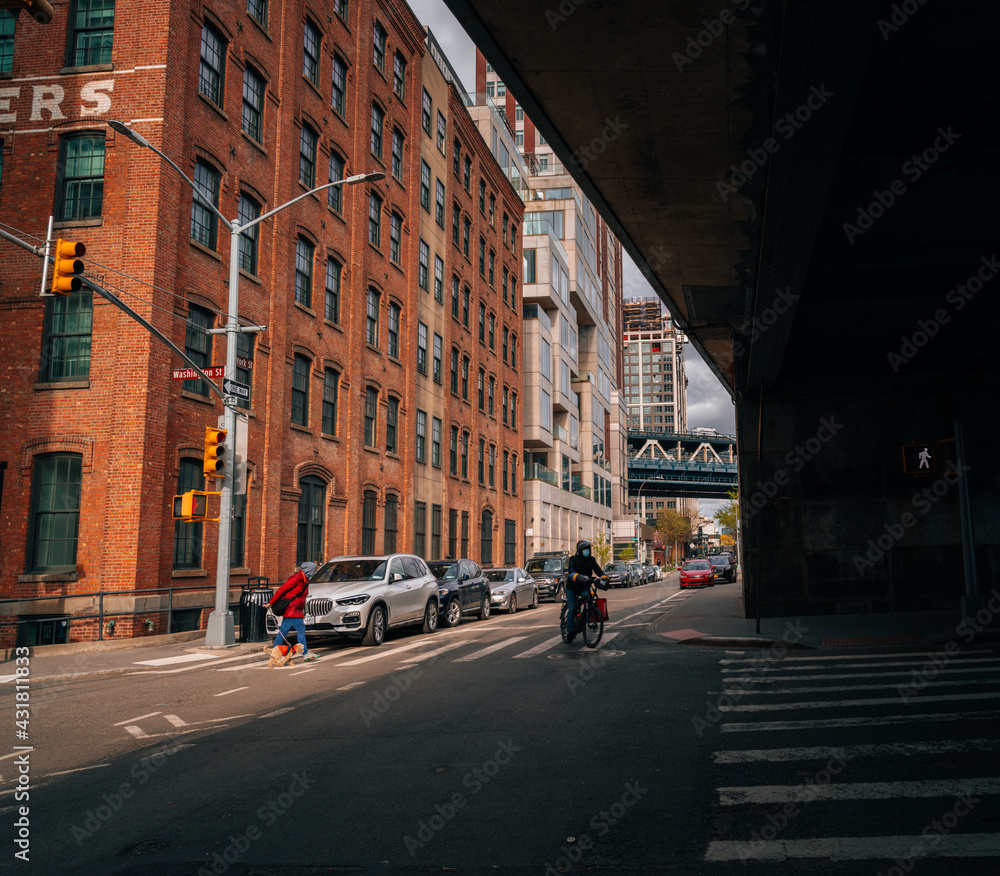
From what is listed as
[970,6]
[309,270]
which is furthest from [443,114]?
[970,6]

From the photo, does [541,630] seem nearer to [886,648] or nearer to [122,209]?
[886,648]

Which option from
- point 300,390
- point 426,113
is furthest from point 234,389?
point 426,113

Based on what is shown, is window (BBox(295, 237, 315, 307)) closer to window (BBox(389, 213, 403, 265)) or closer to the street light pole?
window (BBox(389, 213, 403, 265))

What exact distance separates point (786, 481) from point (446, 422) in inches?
919

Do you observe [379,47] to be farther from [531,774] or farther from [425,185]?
[531,774]

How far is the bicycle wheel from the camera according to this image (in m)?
14.9

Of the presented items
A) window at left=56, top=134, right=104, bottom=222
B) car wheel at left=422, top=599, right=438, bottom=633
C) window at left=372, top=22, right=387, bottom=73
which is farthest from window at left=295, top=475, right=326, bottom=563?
window at left=372, top=22, right=387, bottom=73

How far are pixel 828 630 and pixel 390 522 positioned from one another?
20.6 meters

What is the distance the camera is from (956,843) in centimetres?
456

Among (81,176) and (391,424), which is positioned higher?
(81,176)

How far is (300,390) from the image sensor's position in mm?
26828

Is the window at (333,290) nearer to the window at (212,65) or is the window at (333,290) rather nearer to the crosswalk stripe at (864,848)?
the window at (212,65)

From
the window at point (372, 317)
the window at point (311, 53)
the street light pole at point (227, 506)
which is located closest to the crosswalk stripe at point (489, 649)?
the street light pole at point (227, 506)

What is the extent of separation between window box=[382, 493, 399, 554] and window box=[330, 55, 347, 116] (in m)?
14.6
